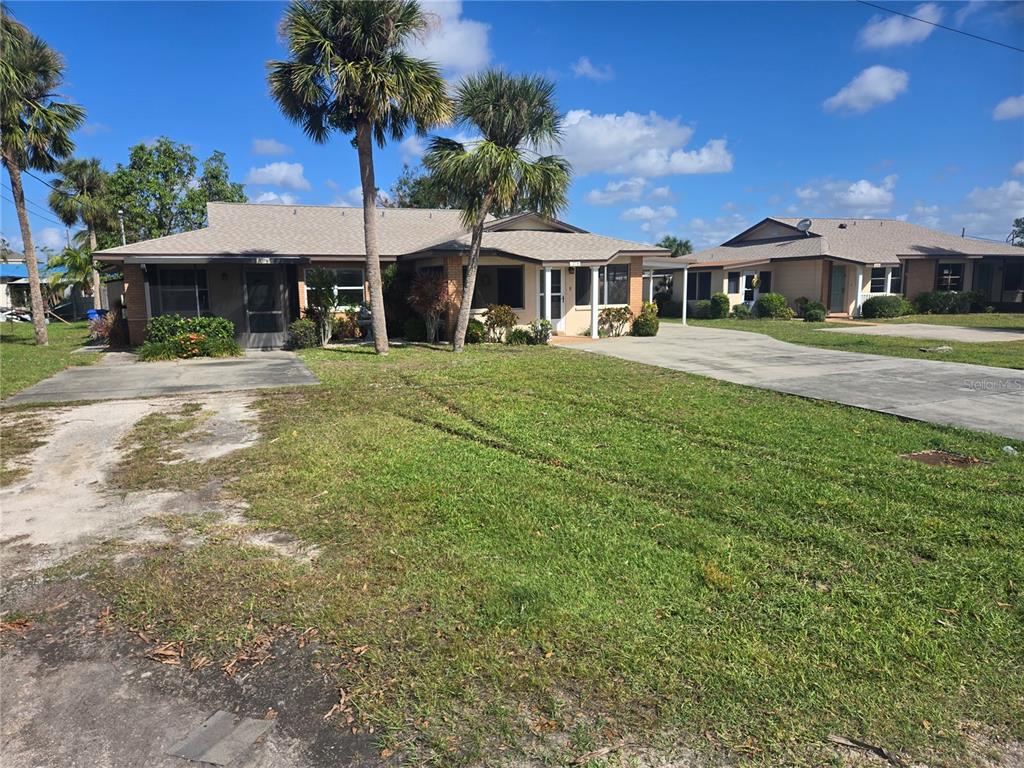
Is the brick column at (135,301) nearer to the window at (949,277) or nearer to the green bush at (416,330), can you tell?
the green bush at (416,330)

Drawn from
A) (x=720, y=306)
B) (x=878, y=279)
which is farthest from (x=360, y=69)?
(x=878, y=279)

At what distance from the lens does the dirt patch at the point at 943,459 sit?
6480 millimetres

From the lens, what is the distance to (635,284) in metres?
23.0

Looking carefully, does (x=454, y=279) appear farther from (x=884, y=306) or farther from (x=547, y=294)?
(x=884, y=306)

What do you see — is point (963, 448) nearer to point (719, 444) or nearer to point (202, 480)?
point (719, 444)

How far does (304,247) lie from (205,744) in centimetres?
1917

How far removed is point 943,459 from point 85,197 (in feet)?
126

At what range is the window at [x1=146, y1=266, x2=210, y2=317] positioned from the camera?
1875cm

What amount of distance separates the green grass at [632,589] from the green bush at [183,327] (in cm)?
1157

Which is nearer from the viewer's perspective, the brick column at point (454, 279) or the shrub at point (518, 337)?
the brick column at point (454, 279)

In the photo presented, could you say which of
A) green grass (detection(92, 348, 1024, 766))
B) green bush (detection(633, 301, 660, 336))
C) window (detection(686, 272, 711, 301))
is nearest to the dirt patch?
green grass (detection(92, 348, 1024, 766))

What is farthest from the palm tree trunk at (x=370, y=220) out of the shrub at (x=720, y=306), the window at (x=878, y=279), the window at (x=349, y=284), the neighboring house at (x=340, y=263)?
the window at (x=878, y=279)

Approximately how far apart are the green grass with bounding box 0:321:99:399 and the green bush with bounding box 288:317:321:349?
4869 millimetres

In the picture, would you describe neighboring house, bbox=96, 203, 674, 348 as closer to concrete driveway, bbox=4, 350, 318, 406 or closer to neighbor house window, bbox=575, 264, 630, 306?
neighbor house window, bbox=575, 264, 630, 306
